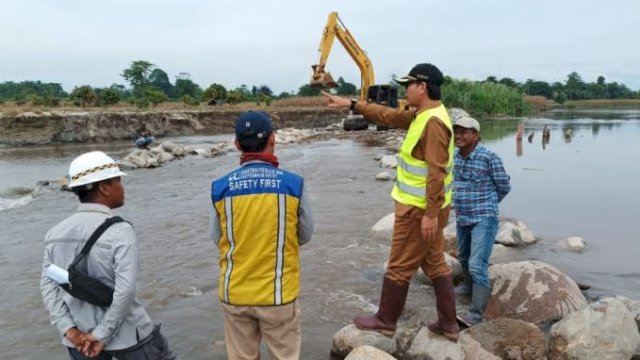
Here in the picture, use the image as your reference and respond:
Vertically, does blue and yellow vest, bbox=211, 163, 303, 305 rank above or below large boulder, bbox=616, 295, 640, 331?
above

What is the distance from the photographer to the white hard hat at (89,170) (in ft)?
8.69

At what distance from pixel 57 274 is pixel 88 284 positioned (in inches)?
6.7

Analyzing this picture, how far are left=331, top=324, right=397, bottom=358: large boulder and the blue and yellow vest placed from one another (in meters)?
1.44

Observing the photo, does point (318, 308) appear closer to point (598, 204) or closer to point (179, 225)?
point (179, 225)

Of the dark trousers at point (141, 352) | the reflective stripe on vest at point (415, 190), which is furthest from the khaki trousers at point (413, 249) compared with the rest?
the dark trousers at point (141, 352)

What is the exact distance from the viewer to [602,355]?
3.84 meters

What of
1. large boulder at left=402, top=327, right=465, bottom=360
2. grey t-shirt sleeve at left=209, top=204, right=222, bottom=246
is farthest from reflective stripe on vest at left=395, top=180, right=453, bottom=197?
grey t-shirt sleeve at left=209, top=204, right=222, bottom=246

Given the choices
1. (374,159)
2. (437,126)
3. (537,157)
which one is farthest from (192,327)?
(537,157)

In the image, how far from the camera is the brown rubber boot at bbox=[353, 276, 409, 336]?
4.08 metres

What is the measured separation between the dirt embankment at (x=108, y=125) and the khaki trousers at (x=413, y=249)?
33.0m

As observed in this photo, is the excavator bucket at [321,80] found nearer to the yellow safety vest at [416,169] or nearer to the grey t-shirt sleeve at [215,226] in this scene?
the yellow safety vest at [416,169]

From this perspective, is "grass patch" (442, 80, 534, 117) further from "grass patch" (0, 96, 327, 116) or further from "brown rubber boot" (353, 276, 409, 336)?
"brown rubber boot" (353, 276, 409, 336)

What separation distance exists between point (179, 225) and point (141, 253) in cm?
191

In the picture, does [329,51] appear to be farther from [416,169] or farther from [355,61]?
[416,169]
